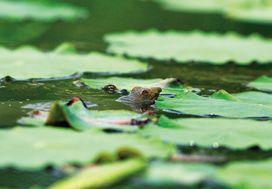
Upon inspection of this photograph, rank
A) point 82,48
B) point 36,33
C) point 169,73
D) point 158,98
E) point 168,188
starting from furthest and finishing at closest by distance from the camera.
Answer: point 36,33
point 82,48
point 169,73
point 158,98
point 168,188

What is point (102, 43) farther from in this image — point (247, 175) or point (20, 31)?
point (247, 175)

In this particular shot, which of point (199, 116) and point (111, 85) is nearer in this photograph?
point (199, 116)

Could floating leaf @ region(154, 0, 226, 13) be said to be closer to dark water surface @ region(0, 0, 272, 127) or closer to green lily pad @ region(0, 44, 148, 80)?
dark water surface @ region(0, 0, 272, 127)

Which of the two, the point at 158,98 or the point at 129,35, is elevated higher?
the point at 129,35

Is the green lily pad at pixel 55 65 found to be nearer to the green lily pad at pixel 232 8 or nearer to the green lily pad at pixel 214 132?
the green lily pad at pixel 214 132

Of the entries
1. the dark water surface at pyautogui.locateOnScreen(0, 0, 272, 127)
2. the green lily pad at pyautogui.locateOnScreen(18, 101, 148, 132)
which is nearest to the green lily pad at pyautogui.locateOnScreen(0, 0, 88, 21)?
the dark water surface at pyautogui.locateOnScreen(0, 0, 272, 127)

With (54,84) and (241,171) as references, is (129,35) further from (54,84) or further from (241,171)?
(241,171)

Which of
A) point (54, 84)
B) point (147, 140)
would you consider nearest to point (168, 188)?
point (147, 140)

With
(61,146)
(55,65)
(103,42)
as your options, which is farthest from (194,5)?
(61,146)

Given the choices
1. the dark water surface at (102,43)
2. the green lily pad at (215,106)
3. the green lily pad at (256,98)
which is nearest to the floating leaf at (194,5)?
the dark water surface at (102,43)
